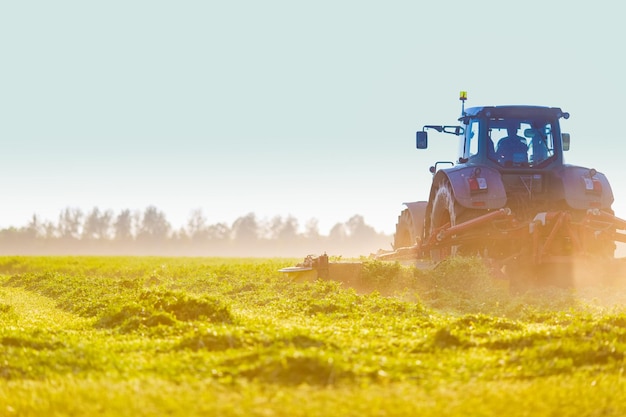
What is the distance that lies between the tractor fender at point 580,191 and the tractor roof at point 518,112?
112cm

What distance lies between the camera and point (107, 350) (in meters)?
8.11

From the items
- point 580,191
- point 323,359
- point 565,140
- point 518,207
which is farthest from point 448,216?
point 323,359

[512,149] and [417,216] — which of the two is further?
[417,216]

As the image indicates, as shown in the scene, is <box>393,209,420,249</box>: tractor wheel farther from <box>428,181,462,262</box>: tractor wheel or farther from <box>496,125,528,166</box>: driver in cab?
<box>496,125,528,166</box>: driver in cab

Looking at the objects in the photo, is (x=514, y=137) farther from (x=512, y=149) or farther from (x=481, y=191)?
(x=481, y=191)

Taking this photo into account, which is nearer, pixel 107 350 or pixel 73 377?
pixel 73 377

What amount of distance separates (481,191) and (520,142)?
1.97 meters

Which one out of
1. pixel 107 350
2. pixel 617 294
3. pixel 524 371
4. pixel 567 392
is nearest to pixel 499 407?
pixel 567 392

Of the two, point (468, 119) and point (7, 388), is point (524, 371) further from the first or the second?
point (468, 119)

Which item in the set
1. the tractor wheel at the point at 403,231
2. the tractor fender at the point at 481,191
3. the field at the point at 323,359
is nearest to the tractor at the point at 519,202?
the tractor fender at the point at 481,191

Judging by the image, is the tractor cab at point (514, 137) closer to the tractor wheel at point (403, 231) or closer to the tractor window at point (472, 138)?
the tractor window at point (472, 138)

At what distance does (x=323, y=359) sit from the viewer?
6.60 meters

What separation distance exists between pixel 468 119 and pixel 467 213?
2.21 metres

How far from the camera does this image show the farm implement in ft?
44.7
